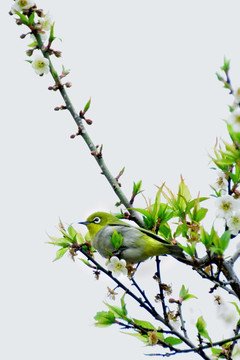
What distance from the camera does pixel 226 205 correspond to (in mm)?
3498

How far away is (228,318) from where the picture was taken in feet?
13.5

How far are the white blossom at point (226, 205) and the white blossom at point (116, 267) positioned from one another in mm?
808

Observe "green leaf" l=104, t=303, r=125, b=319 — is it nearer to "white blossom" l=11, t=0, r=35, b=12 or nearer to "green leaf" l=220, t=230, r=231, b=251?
"green leaf" l=220, t=230, r=231, b=251

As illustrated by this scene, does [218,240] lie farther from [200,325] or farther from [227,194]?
[200,325]

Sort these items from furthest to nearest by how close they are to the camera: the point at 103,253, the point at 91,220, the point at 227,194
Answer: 1. the point at 91,220
2. the point at 103,253
3. the point at 227,194

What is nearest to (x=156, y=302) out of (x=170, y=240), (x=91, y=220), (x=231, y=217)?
(x=170, y=240)

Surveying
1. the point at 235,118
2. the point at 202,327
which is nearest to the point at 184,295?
the point at 202,327

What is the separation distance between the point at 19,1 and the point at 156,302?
99.2 inches

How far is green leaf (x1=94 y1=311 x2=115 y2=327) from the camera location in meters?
4.02

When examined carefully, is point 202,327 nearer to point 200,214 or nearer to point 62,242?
point 200,214

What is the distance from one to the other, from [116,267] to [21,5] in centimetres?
215

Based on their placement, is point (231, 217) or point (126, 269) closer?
point (231, 217)

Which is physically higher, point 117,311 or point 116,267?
point 116,267

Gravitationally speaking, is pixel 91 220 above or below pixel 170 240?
above
